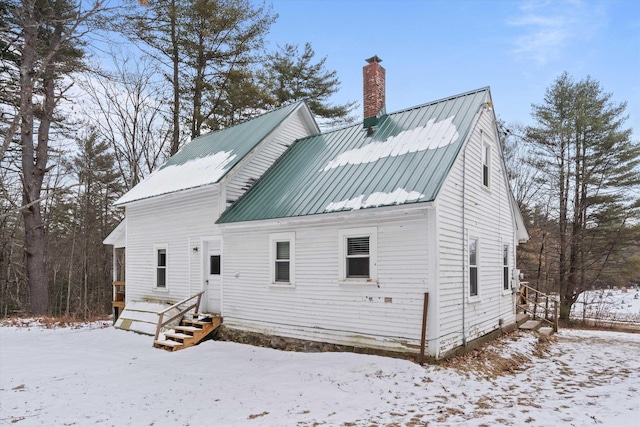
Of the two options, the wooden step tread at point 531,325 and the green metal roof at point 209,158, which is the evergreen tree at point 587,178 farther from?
the green metal roof at point 209,158

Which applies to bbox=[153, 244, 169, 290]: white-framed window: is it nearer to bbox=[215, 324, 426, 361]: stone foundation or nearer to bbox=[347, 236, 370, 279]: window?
bbox=[215, 324, 426, 361]: stone foundation

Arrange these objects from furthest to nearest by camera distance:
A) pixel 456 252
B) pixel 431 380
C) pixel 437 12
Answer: pixel 437 12, pixel 456 252, pixel 431 380

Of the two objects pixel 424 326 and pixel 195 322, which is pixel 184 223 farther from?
pixel 424 326

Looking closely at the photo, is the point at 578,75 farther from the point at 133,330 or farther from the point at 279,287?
the point at 133,330

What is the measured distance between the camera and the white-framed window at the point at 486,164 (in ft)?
39.3

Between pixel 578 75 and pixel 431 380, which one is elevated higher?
pixel 578 75

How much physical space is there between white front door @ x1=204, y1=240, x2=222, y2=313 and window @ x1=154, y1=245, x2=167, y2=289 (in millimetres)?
2448

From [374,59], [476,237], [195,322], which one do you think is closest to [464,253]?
[476,237]

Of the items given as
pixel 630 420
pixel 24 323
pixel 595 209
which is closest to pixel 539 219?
pixel 595 209

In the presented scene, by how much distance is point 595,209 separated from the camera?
23219mm

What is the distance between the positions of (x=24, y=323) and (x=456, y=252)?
16681 mm

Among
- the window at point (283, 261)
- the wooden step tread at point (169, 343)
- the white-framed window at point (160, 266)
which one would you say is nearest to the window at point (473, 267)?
the window at point (283, 261)

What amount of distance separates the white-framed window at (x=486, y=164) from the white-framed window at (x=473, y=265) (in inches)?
77.1

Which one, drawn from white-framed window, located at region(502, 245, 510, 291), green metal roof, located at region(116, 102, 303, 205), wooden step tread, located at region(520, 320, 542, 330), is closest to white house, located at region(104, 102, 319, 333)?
green metal roof, located at region(116, 102, 303, 205)
